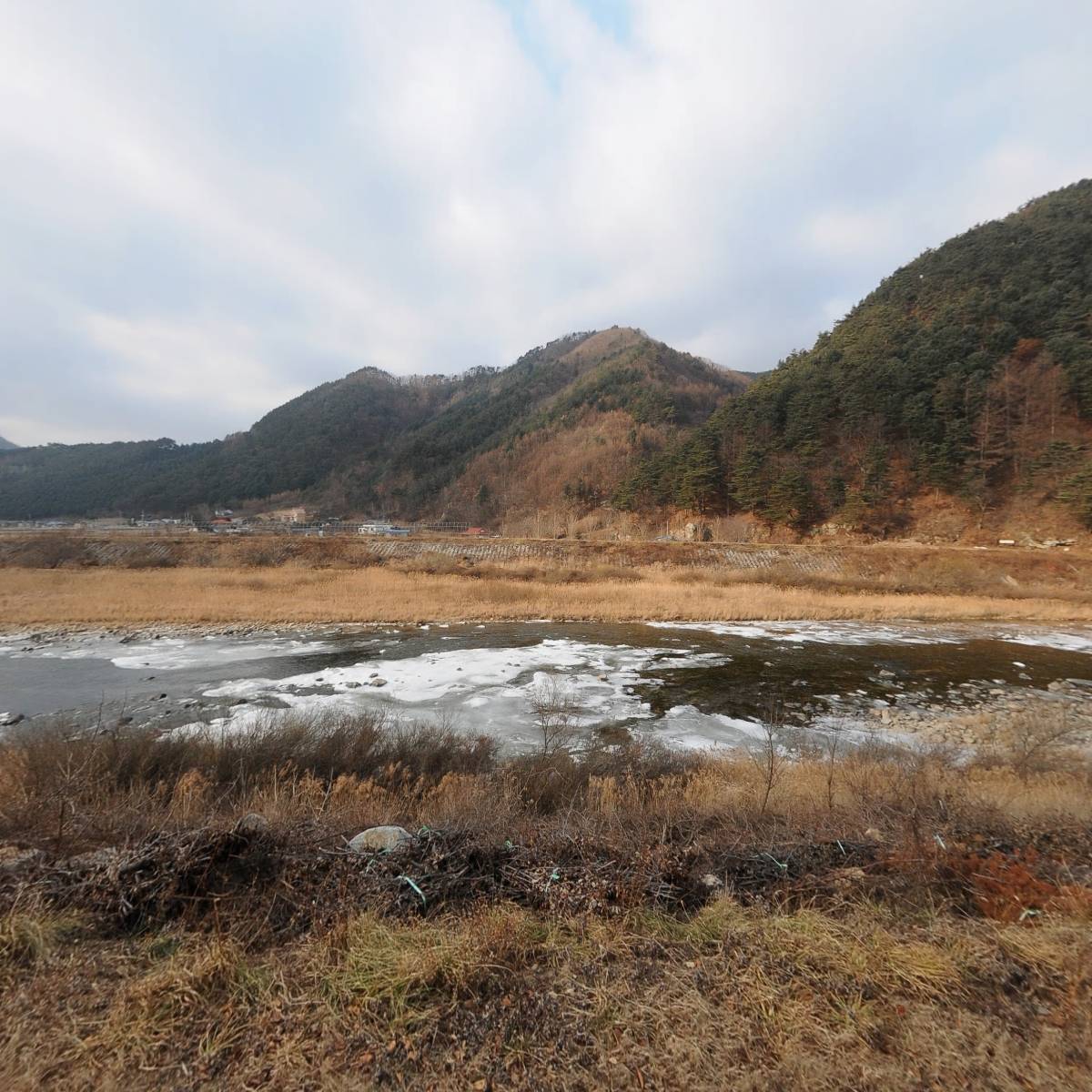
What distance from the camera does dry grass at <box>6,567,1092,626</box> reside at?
2284 centimetres

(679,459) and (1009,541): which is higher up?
(679,459)

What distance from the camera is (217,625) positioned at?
21.0m

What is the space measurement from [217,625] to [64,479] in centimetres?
15854

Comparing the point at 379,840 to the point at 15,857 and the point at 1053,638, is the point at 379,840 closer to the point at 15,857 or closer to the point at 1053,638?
the point at 15,857

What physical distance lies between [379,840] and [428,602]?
22.5 meters

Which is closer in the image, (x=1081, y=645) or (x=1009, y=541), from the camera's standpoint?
(x=1081, y=645)

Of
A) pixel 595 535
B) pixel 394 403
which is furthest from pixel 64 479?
pixel 595 535

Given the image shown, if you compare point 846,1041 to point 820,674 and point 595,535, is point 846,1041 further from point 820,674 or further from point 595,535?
point 595,535

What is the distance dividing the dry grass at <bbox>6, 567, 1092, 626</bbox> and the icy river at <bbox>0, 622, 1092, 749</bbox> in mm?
2299

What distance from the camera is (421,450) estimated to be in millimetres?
111875

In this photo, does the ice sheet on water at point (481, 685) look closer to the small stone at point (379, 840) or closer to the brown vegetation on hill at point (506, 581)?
the small stone at point (379, 840)

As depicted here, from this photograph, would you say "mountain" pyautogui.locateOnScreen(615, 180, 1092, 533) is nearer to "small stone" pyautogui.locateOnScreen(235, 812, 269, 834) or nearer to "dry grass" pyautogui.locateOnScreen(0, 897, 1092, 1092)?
"dry grass" pyautogui.locateOnScreen(0, 897, 1092, 1092)

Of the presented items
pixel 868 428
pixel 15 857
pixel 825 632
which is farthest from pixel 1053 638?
pixel 868 428

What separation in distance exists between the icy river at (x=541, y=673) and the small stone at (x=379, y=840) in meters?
5.45
